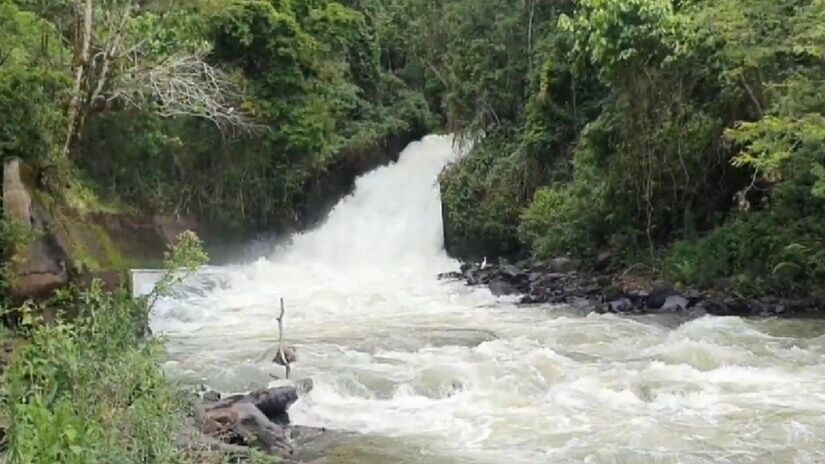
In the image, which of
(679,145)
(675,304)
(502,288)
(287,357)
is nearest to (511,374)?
(287,357)

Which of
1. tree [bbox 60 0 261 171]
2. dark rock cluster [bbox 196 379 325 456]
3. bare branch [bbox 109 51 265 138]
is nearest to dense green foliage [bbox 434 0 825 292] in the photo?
bare branch [bbox 109 51 265 138]

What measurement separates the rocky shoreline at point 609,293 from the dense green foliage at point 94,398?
901 centimetres

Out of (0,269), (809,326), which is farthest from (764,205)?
(0,269)

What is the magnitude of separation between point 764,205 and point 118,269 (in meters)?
10.4

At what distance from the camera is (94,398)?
5.92 m

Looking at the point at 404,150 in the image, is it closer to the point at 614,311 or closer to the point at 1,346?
the point at 614,311

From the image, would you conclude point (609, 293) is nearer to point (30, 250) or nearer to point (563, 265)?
point (563, 265)

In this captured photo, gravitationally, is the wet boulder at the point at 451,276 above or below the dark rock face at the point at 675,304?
above

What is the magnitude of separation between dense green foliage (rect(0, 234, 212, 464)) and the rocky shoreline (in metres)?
9.01

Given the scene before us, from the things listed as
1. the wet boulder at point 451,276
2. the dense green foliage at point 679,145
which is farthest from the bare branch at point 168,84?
the wet boulder at point 451,276

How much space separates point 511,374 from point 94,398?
4.97 m

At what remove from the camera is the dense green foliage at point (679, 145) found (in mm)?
13047

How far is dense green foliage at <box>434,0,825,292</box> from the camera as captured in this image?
1305 centimetres

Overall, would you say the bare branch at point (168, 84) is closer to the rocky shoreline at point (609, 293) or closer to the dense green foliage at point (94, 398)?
the dense green foliage at point (94, 398)
